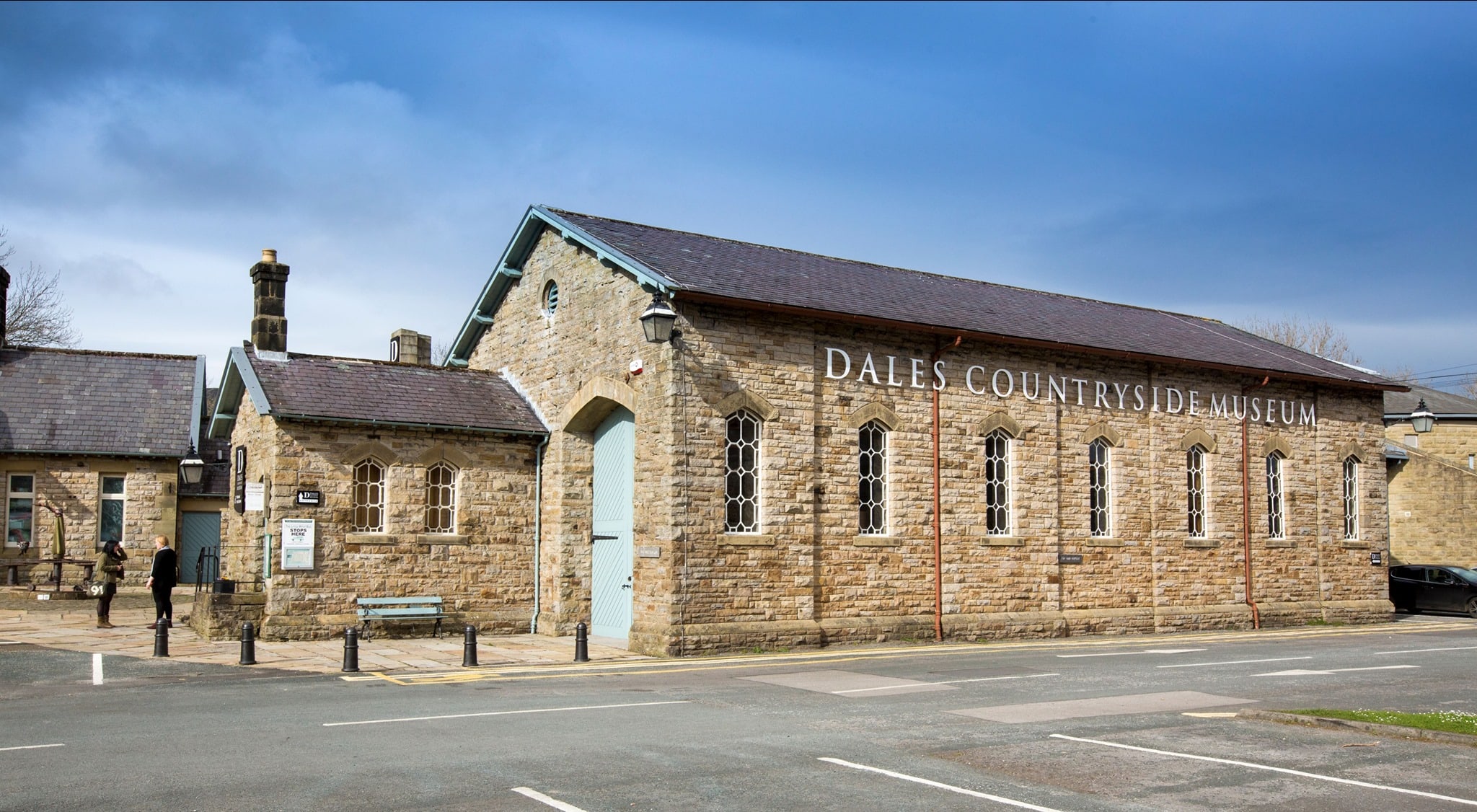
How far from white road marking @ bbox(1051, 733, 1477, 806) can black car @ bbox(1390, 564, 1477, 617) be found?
23.1 metres

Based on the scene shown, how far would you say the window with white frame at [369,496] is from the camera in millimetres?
18953

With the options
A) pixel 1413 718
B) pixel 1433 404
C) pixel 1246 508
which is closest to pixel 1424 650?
pixel 1246 508

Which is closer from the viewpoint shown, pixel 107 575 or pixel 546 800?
pixel 546 800

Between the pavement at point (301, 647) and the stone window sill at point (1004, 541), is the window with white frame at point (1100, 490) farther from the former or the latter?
the pavement at point (301, 647)

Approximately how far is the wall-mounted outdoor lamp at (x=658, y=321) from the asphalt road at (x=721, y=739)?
4483mm

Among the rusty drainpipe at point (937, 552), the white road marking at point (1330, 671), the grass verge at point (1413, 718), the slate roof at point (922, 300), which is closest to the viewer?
the grass verge at point (1413, 718)

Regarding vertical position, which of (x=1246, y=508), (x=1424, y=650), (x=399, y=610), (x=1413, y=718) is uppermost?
(x=1246, y=508)

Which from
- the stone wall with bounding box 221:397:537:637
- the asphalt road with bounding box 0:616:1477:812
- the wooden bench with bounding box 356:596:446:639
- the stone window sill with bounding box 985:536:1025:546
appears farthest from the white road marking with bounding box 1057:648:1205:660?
the wooden bench with bounding box 356:596:446:639

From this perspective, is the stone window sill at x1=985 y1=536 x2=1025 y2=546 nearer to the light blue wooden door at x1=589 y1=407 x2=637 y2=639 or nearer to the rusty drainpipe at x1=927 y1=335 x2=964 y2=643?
the rusty drainpipe at x1=927 y1=335 x2=964 y2=643

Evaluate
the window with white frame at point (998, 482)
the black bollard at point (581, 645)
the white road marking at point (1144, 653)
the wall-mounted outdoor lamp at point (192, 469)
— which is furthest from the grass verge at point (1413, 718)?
the wall-mounted outdoor lamp at point (192, 469)

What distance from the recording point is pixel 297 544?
709 inches

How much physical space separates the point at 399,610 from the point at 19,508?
14276mm

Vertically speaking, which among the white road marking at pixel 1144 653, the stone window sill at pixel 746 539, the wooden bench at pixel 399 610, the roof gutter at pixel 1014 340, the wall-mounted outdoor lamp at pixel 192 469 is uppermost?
the roof gutter at pixel 1014 340

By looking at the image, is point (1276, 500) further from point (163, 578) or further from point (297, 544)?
point (163, 578)
